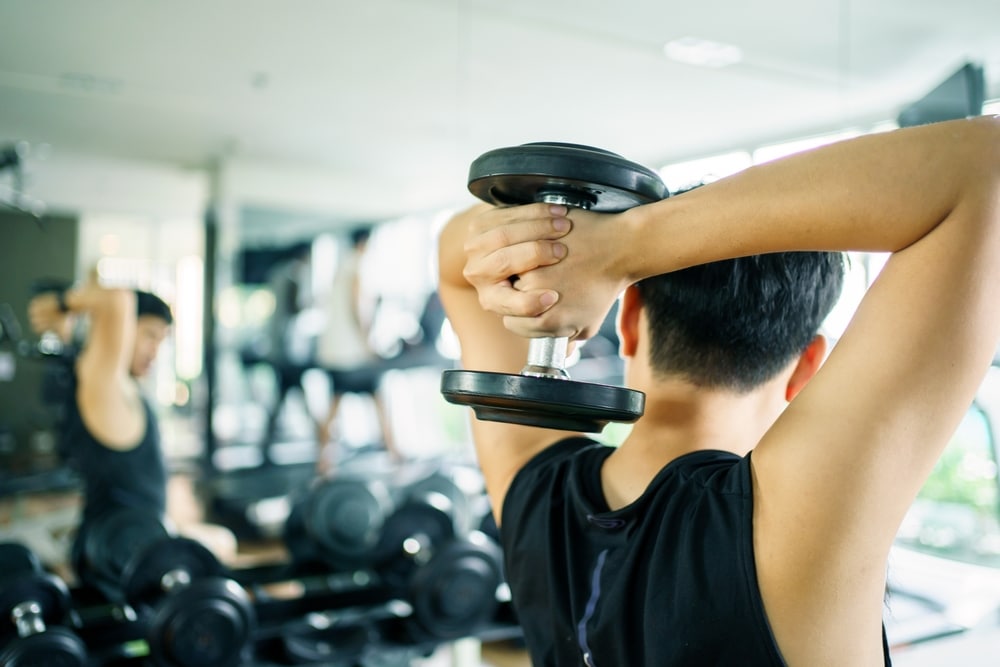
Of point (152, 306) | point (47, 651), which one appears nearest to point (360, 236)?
point (152, 306)

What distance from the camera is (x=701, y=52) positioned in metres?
3.53

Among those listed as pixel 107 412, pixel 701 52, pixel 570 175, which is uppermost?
pixel 701 52

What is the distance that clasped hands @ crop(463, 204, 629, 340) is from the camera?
1.94ft

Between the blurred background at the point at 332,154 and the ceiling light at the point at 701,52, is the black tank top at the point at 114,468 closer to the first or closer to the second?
the blurred background at the point at 332,154

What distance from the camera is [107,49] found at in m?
2.74

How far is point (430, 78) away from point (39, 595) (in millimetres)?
2513

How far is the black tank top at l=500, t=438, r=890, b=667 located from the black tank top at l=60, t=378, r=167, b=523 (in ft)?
6.96

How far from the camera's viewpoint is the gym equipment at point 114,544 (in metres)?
2.52

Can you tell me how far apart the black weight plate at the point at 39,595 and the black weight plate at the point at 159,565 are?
252 millimetres

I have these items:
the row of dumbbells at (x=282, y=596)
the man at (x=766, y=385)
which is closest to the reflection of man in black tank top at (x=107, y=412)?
the row of dumbbells at (x=282, y=596)

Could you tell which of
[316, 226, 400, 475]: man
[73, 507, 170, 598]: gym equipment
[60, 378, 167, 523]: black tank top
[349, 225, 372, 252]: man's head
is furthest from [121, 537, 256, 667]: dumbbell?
[349, 225, 372, 252]: man's head

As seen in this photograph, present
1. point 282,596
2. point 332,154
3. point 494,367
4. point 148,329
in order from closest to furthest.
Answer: point 494,367, point 282,596, point 148,329, point 332,154

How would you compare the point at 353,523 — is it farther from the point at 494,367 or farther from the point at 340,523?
the point at 494,367

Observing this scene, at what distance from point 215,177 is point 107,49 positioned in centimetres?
60
